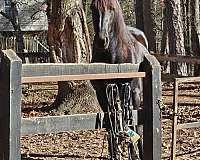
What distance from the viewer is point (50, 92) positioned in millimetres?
15039

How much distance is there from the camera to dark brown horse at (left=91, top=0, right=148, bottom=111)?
561 centimetres

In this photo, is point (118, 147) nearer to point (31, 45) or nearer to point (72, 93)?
point (72, 93)

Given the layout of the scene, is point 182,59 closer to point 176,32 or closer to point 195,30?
point 176,32

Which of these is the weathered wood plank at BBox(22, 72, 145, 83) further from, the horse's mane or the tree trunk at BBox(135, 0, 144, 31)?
the tree trunk at BBox(135, 0, 144, 31)

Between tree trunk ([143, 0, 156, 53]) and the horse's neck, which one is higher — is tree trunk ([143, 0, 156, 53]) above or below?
above

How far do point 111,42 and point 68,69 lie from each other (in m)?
2.20

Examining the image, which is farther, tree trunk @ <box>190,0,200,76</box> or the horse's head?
tree trunk @ <box>190,0,200,76</box>

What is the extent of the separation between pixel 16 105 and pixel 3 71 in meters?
0.29

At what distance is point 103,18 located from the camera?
5605mm

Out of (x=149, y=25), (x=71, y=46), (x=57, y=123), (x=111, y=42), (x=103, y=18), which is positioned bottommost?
(x=57, y=123)

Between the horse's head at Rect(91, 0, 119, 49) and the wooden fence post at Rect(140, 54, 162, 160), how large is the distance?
5.04 ft

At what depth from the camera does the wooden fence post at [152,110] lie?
13.2 feet

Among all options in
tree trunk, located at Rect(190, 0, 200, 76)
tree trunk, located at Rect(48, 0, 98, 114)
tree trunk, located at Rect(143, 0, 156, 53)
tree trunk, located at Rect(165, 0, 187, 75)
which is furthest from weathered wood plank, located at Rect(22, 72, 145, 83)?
tree trunk, located at Rect(143, 0, 156, 53)

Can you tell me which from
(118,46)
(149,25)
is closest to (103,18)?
(118,46)
